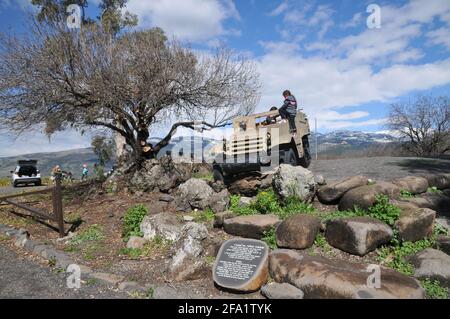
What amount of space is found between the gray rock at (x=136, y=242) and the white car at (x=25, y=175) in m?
18.7

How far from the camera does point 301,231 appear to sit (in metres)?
5.40

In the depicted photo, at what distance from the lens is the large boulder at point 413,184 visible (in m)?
6.80

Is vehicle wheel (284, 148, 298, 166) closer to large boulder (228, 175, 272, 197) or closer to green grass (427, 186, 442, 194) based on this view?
large boulder (228, 175, 272, 197)

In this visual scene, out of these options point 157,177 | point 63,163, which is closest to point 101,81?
point 157,177

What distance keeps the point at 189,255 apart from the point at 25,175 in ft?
67.5

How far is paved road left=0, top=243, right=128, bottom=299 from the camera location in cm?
481

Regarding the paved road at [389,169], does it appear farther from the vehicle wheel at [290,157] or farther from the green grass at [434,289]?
the green grass at [434,289]

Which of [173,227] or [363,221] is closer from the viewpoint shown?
[363,221]

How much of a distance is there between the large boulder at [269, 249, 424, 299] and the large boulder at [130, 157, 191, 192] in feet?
19.1

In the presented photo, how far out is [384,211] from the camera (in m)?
5.58

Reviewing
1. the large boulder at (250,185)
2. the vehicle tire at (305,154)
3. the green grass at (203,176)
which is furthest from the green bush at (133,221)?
the vehicle tire at (305,154)
